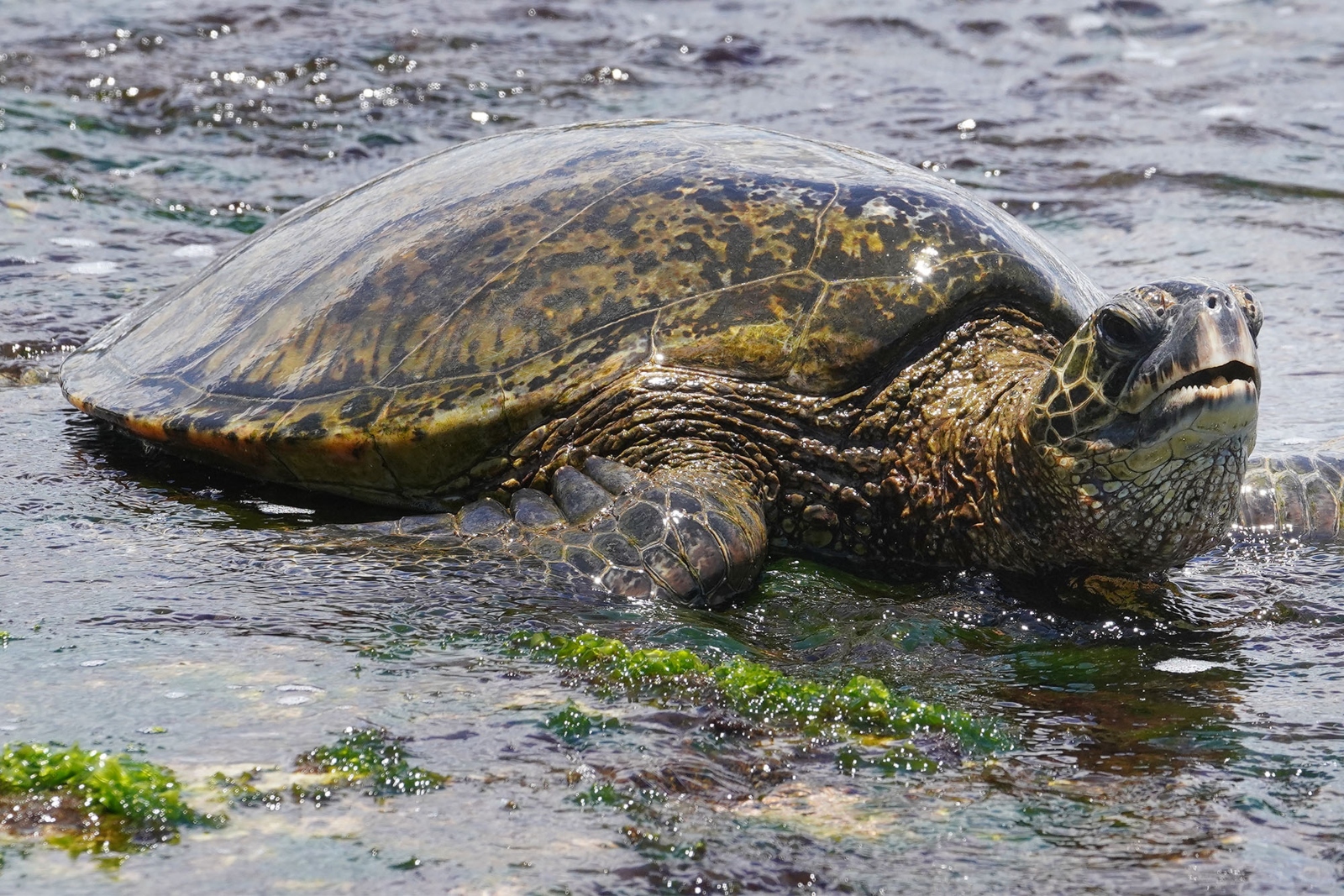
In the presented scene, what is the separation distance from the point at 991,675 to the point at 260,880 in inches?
76.0

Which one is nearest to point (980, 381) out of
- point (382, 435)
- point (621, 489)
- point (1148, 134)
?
point (621, 489)

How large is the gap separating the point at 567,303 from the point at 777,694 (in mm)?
1856

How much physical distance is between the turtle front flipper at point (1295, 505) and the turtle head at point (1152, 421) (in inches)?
30.6

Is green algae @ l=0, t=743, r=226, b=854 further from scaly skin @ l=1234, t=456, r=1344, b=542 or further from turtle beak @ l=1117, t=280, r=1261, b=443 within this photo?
scaly skin @ l=1234, t=456, r=1344, b=542

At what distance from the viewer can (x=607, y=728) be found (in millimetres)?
2984

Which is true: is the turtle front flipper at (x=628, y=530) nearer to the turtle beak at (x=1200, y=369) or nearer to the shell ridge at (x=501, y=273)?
the shell ridge at (x=501, y=273)

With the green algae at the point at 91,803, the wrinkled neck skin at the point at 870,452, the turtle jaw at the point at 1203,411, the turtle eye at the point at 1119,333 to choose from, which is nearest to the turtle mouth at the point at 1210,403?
the turtle jaw at the point at 1203,411

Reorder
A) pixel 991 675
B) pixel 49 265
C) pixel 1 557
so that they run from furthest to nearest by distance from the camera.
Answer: pixel 49 265 < pixel 1 557 < pixel 991 675

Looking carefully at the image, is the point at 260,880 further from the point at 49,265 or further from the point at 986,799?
the point at 49,265

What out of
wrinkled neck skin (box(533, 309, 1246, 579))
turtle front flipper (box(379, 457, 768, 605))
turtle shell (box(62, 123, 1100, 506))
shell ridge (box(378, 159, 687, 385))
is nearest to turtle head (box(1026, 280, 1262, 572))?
wrinkled neck skin (box(533, 309, 1246, 579))

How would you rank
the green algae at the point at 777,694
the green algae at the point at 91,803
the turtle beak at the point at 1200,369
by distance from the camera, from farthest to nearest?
the turtle beak at the point at 1200,369, the green algae at the point at 777,694, the green algae at the point at 91,803

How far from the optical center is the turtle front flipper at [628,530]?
12.7 ft

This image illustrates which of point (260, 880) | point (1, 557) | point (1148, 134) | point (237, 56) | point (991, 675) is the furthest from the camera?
point (237, 56)

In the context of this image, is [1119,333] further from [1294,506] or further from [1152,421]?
[1294,506]
